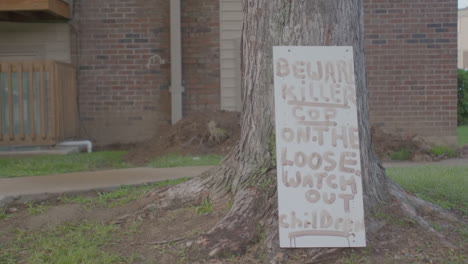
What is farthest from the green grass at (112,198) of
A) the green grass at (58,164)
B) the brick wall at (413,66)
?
the brick wall at (413,66)

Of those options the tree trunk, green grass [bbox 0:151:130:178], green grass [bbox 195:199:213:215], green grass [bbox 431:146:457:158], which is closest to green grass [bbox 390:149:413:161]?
green grass [bbox 431:146:457:158]

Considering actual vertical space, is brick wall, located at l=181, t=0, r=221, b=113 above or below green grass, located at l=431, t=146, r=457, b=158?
above

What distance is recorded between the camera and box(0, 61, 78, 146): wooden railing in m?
9.30

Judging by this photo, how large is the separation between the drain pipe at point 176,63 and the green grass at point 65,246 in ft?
18.8

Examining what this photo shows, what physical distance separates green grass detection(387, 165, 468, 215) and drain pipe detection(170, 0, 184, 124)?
4.37 meters

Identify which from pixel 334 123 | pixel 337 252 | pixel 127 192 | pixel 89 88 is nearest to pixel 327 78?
pixel 334 123

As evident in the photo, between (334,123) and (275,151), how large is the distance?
1.64 feet

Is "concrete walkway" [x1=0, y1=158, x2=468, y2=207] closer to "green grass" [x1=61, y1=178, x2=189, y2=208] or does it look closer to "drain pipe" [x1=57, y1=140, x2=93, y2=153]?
"green grass" [x1=61, y1=178, x2=189, y2=208]

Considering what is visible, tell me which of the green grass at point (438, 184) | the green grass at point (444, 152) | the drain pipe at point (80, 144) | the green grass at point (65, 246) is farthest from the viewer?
the drain pipe at point (80, 144)

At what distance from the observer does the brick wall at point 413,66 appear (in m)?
10.1

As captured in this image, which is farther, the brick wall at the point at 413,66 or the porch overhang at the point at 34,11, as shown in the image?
the brick wall at the point at 413,66

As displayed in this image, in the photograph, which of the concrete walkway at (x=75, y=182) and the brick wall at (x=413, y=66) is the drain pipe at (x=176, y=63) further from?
the brick wall at (x=413, y=66)

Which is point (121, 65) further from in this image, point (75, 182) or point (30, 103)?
point (75, 182)

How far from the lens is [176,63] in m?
10.1
